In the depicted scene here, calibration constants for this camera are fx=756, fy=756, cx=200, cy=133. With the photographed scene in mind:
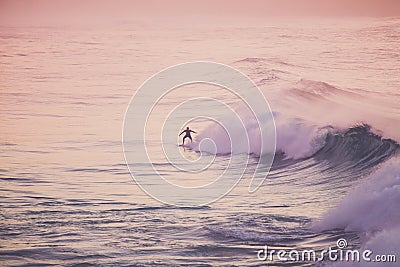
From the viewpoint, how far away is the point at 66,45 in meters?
44.5

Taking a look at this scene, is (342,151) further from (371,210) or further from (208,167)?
(371,210)

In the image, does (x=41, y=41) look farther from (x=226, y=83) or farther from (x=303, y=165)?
(x=303, y=165)

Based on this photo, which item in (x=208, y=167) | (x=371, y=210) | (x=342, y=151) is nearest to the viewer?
(x=371, y=210)

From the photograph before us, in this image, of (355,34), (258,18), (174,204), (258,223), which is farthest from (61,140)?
(258,18)

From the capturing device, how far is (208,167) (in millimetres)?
15688

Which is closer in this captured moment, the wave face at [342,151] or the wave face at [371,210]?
the wave face at [371,210]

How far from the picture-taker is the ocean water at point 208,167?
30.0 ft

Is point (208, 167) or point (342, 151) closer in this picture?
point (342, 151)

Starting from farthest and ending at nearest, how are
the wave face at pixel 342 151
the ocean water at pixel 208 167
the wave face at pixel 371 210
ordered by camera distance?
the wave face at pixel 342 151 < the wave face at pixel 371 210 < the ocean water at pixel 208 167

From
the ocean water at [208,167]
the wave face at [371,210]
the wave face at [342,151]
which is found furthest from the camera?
the wave face at [342,151]

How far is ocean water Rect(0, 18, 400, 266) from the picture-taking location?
30.0ft

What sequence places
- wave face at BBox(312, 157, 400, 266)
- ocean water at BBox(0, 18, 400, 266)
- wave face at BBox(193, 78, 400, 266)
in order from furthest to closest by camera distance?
wave face at BBox(193, 78, 400, 266)
wave face at BBox(312, 157, 400, 266)
ocean water at BBox(0, 18, 400, 266)

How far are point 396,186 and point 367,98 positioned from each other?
528 inches

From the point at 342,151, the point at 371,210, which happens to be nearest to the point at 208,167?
the point at 342,151
